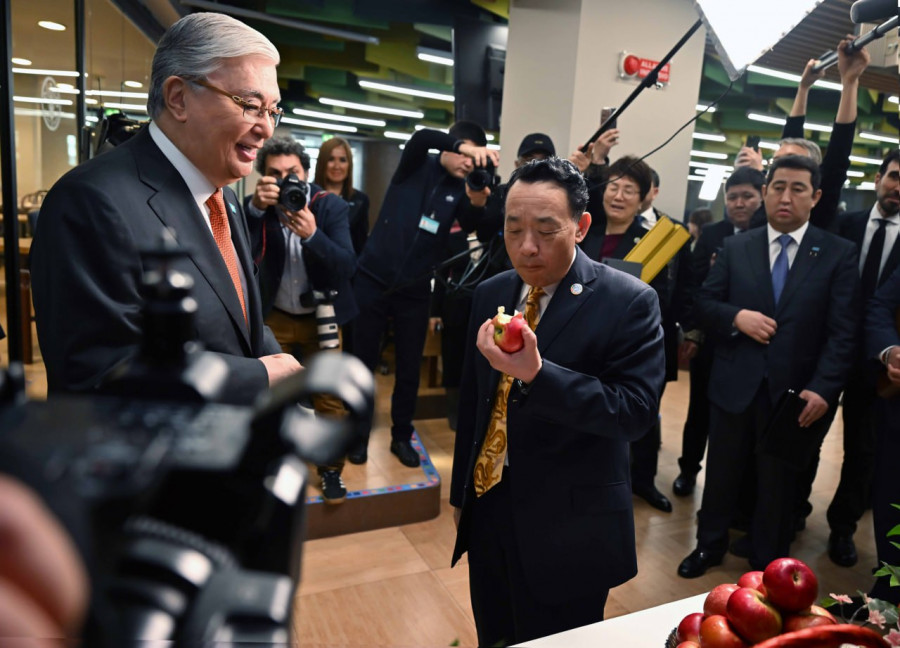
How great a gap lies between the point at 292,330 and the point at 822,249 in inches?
79.4

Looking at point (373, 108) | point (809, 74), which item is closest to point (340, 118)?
point (373, 108)

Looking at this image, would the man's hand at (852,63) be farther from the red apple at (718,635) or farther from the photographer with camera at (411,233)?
the red apple at (718,635)

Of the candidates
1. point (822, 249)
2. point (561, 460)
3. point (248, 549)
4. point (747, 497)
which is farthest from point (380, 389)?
point (248, 549)

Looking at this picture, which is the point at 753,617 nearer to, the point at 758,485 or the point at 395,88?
the point at 758,485

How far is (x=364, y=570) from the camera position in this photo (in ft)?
8.07

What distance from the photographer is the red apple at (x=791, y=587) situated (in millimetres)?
880

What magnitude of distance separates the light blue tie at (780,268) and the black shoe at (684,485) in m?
1.29

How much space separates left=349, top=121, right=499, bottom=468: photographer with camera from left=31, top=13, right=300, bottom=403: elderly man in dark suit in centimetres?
173

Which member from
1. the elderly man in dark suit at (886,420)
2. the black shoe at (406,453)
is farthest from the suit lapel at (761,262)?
the black shoe at (406,453)

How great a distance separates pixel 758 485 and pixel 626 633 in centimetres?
172

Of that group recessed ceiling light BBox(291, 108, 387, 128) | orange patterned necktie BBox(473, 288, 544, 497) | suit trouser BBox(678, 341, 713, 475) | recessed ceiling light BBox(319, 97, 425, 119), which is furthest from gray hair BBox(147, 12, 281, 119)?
recessed ceiling light BBox(291, 108, 387, 128)

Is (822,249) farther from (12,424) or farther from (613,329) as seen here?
(12,424)

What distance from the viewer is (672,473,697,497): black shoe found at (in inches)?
130

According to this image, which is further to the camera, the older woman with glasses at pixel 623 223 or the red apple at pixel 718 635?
the older woman with glasses at pixel 623 223
